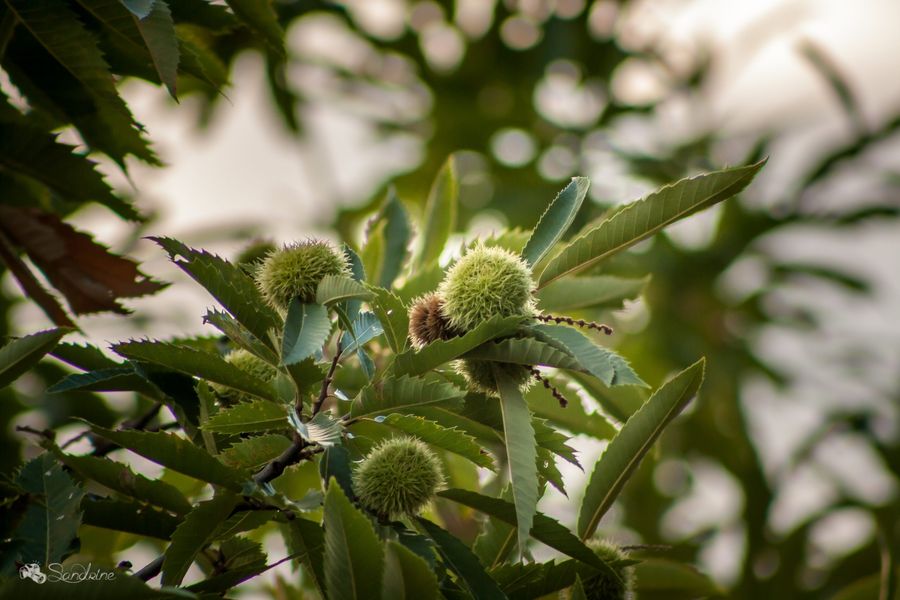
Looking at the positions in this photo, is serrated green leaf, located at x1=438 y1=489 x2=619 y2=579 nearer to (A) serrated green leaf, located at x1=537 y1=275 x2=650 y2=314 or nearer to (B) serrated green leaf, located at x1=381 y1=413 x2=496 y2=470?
Answer: (B) serrated green leaf, located at x1=381 y1=413 x2=496 y2=470

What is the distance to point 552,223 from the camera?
3.51 ft

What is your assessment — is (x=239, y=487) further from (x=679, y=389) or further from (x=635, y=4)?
(x=635, y=4)

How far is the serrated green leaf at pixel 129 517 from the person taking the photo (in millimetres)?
1071

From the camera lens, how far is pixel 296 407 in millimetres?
1014

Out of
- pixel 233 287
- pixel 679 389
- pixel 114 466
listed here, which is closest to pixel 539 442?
pixel 679 389

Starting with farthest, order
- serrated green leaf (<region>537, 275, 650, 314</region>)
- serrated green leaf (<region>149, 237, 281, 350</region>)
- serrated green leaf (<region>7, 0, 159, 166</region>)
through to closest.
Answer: serrated green leaf (<region>537, 275, 650, 314</region>), serrated green leaf (<region>7, 0, 159, 166</region>), serrated green leaf (<region>149, 237, 281, 350</region>)

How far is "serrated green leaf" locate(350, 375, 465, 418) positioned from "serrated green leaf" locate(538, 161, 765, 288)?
0.21m

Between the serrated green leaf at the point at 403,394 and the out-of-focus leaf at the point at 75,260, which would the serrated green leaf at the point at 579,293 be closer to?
the serrated green leaf at the point at 403,394

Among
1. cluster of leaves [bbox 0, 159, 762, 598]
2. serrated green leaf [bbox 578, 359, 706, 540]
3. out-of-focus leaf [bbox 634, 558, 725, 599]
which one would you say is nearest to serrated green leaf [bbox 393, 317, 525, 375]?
cluster of leaves [bbox 0, 159, 762, 598]

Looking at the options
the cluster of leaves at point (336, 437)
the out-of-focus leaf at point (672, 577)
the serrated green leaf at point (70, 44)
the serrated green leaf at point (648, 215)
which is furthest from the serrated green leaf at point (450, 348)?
the out-of-focus leaf at point (672, 577)

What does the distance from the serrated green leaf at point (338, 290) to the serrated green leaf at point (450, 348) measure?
3.6 inches

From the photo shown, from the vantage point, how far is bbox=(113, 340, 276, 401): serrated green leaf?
96 cm

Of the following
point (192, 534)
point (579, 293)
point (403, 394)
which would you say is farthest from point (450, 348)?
point (579, 293)

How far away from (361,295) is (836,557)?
9.22ft
